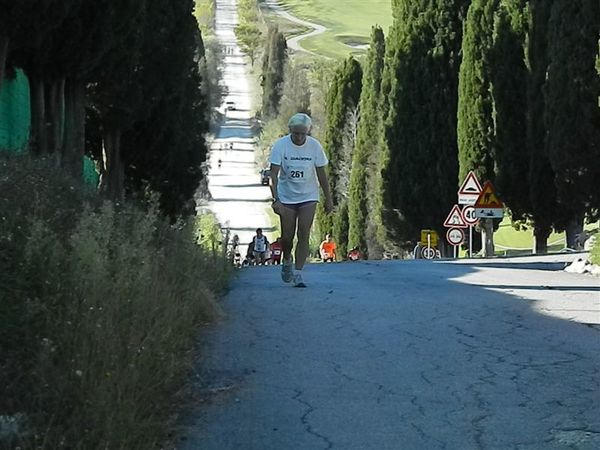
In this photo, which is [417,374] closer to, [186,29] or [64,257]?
[64,257]

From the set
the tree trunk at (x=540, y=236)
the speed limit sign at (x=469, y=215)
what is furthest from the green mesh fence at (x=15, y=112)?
the tree trunk at (x=540, y=236)

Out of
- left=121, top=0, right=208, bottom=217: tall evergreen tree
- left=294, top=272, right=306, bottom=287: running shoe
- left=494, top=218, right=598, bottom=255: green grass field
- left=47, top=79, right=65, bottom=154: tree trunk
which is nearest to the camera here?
left=294, top=272, right=306, bottom=287: running shoe

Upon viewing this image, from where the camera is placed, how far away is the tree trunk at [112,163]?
74.1 feet

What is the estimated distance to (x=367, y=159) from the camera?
50781 mm

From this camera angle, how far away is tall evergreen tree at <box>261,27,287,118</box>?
88.6 m

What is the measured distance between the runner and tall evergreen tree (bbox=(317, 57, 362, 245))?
1749 inches

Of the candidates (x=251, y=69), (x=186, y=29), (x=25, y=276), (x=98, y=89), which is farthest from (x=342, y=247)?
(x=251, y=69)

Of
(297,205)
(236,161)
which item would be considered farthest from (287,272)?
(236,161)

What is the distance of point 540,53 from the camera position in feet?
106

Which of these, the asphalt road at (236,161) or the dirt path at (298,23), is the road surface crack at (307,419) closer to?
the asphalt road at (236,161)

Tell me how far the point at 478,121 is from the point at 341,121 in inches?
903

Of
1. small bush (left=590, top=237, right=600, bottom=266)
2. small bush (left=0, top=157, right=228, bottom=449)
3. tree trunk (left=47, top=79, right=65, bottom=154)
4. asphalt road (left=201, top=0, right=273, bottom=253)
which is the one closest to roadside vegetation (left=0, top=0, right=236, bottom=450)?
small bush (left=0, top=157, right=228, bottom=449)

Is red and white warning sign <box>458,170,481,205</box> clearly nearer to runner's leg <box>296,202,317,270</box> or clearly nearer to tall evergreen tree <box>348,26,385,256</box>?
runner's leg <box>296,202,317,270</box>

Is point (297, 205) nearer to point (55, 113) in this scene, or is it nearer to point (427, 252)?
point (55, 113)
